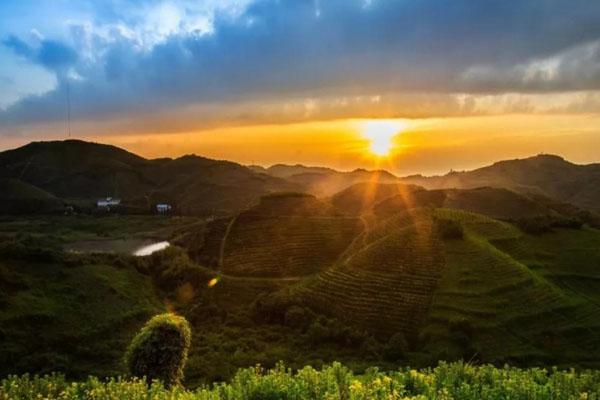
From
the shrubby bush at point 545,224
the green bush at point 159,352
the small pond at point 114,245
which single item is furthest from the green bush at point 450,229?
the green bush at point 159,352

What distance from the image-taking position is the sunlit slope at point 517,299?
168 feet

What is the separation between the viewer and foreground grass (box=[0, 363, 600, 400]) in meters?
16.9

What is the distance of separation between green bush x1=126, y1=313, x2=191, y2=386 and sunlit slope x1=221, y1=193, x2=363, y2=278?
43.5m

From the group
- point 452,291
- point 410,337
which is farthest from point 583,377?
point 452,291

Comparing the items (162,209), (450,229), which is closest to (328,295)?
(450,229)

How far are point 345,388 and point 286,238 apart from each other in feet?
214

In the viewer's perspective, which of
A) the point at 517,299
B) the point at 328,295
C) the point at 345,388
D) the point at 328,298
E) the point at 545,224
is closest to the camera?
the point at 345,388

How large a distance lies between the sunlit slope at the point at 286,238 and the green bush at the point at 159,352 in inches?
1711

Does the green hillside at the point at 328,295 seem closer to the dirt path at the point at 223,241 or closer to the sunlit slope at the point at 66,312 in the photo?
the sunlit slope at the point at 66,312

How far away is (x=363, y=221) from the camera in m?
91.7

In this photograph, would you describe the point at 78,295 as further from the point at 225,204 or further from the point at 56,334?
the point at 225,204

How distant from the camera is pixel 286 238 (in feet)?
275

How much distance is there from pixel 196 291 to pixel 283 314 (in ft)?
50.2

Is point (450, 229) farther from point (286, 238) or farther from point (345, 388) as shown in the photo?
point (345, 388)
